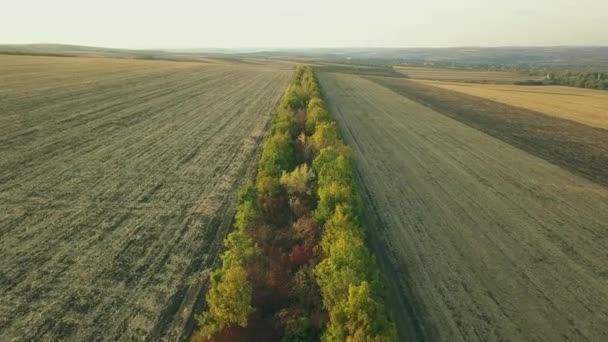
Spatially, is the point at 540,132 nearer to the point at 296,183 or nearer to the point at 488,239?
the point at 488,239

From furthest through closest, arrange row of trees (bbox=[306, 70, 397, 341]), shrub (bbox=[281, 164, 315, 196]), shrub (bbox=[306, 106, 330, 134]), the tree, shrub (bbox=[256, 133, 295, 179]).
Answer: shrub (bbox=[306, 106, 330, 134]) → shrub (bbox=[256, 133, 295, 179]) → shrub (bbox=[281, 164, 315, 196]) → the tree → row of trees (bbox=[306, 70, 397, 341])

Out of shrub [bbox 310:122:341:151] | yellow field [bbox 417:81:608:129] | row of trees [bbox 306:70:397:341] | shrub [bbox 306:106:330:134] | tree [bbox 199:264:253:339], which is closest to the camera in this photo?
row of trees [bbox 306:70:397:341]

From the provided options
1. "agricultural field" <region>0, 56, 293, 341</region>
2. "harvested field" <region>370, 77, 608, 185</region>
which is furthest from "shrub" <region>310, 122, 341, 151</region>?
"harvested field" <region>370, 77, 608, 185</region>

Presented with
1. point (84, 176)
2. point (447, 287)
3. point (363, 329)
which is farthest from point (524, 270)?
point (84, 176)

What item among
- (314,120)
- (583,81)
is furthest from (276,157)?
(583,81)

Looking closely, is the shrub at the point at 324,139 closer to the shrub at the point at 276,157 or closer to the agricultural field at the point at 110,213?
the shrub at the point at 276,157

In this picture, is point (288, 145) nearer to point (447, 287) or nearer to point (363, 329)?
point (447, 287)

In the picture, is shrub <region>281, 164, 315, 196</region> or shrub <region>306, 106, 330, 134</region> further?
shrub <region>306, 106, 330, 134</region>

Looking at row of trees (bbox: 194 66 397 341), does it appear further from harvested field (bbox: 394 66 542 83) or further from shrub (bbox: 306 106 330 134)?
harvested field (bbox: 394 66 542 83)
